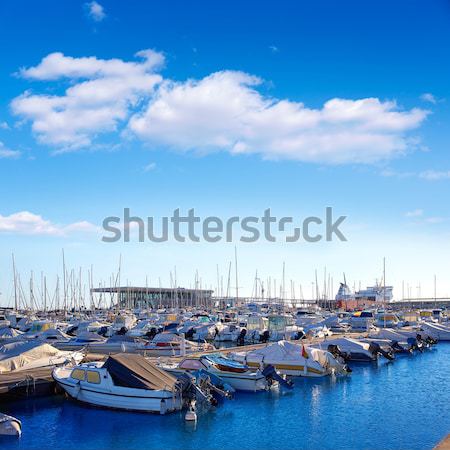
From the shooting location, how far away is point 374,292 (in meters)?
190

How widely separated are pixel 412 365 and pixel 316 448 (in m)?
29.7

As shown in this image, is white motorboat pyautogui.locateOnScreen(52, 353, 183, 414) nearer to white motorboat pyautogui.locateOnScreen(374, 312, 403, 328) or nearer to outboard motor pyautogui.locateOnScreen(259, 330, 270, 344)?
outboard motor pyautogui.locateOnScreen(259, 330, 270, 344)

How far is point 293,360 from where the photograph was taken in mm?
39156

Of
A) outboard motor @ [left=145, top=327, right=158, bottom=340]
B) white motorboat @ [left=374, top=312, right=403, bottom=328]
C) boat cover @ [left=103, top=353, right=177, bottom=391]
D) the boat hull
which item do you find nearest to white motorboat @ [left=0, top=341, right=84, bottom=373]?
the boat hull

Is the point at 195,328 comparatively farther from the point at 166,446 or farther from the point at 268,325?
the point at 166,446

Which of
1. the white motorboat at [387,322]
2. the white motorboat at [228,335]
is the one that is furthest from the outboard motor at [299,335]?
the white motorboat at [387,322]

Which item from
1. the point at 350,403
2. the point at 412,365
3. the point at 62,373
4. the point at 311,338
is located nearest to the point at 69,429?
the point at 62,373

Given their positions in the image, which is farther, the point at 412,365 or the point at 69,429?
the point at 412,365

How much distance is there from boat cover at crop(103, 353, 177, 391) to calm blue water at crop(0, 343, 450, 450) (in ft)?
→ 4.84

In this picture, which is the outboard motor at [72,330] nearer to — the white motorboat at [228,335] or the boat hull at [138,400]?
the white motorboat at [228,335]

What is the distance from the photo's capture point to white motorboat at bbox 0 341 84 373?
34938 mm

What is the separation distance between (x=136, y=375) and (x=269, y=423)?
699 cm

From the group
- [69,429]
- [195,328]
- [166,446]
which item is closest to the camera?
[166,446]

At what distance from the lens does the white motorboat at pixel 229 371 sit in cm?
3375
